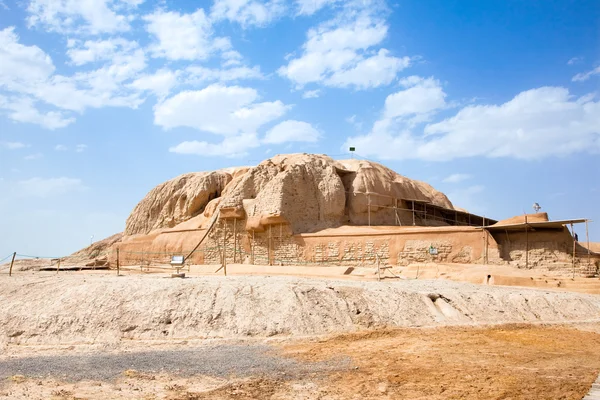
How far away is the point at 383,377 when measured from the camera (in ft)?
28.9

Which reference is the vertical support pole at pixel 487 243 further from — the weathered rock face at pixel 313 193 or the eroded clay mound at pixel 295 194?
the eroded clay mound at pixel 295 194

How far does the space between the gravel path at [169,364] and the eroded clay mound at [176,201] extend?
31061 mm

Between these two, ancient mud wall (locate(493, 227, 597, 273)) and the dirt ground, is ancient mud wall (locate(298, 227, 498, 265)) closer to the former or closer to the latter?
ancient mud wall (locate(493, 227, 597, 273))

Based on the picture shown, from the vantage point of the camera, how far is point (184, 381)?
8805 millimetres

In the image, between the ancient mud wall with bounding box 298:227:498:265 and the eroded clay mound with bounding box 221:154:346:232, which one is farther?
the eroded clay mound with bounding box 221:154:346:232

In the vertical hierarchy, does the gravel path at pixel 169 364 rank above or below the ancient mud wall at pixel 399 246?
below

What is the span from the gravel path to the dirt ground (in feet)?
0.29

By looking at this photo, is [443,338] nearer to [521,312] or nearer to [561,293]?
[521,312]

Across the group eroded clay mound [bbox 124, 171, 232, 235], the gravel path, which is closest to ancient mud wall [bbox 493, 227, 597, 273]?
the gravel path

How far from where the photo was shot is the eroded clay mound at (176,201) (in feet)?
137

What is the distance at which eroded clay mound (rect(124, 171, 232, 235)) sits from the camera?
4184cm

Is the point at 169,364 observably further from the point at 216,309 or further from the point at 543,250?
the point at 543,250

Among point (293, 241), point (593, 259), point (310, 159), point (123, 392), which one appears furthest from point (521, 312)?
point (310, 159)

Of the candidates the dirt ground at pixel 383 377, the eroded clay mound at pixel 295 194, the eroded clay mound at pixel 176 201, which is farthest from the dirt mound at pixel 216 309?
the eroded clay mound at pixel 176 201
